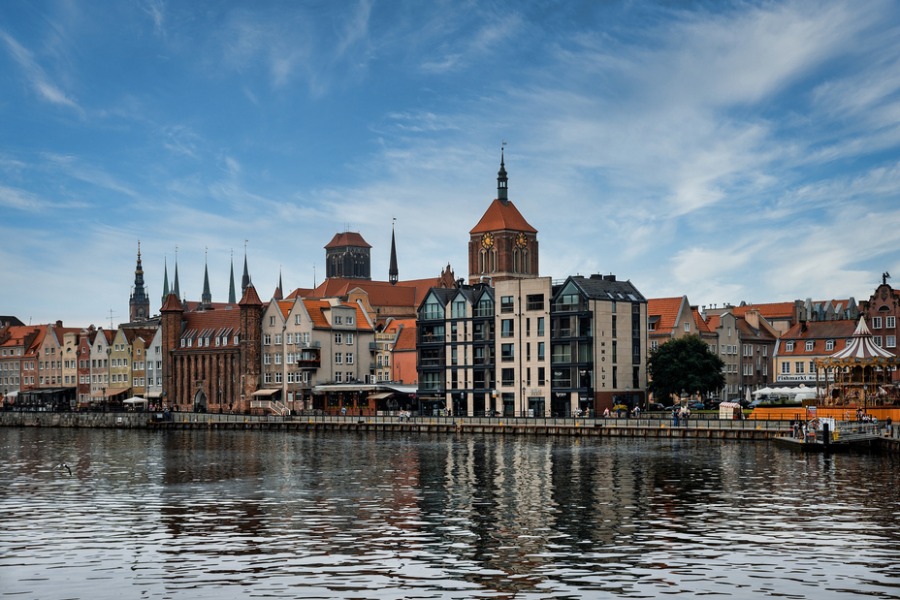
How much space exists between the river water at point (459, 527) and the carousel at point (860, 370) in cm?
1666

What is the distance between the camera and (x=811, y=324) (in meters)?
152

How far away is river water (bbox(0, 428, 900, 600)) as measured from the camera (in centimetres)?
3491

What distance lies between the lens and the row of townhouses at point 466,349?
12838 centimetres

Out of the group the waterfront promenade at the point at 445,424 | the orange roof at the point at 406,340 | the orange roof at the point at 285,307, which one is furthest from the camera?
the orange roof at the point at 285,307

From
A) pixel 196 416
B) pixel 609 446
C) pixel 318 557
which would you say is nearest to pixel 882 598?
pixel 318 557

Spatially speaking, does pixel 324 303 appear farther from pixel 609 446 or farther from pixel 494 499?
pixel 494 499

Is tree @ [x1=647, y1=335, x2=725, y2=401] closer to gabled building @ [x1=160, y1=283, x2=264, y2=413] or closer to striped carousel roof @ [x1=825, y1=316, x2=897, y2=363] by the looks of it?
striped carousel roof @ [x1=825, y1=316, x2=897, y2=363]

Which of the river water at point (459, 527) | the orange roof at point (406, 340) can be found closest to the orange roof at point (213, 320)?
the orange roof at point (406, 340)

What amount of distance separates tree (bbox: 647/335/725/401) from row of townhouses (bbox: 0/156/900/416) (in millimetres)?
4033

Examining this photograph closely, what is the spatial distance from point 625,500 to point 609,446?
126ft

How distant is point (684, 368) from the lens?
124625 millimetres

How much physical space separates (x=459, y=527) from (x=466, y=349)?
90.3 metres

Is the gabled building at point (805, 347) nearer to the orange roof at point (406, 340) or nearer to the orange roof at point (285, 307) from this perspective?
the orange roof at point (406, 340)

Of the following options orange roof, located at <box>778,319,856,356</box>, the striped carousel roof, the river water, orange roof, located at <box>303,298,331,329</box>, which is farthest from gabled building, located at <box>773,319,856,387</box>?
the river water
